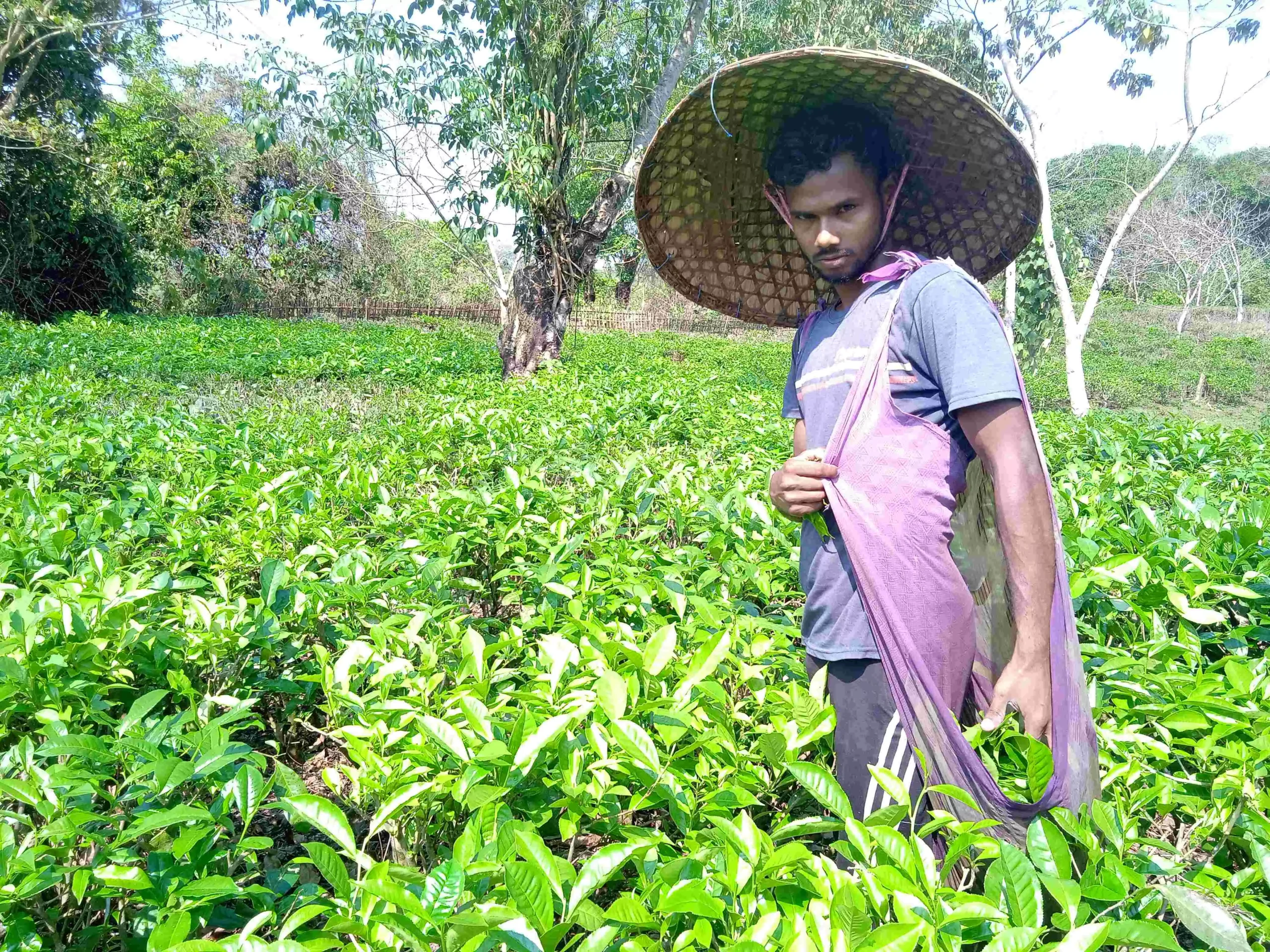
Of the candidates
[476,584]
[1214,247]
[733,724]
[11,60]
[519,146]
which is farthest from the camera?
[1214,247]

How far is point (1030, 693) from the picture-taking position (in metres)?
1.21

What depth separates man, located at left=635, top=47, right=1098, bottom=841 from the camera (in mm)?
1214

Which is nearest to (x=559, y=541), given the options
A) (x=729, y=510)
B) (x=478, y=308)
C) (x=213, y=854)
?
(x=729, y=510)

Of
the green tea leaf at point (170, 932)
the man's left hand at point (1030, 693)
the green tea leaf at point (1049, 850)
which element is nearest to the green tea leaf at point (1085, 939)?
the green tea leaf at point (1049, 850)

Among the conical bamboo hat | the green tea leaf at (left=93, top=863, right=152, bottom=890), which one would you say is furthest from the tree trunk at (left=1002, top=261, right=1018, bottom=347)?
the green tea leaf at (left=93, top=863, right=152, bottom=890)

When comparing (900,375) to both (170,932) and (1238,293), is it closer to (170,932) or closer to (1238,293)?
(170,932)

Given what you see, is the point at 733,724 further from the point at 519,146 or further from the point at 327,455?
the point at 519,146

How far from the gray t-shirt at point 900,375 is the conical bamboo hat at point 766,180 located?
0.41 m

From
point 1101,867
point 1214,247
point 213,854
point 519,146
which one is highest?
point 1214,247

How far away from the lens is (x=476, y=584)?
2121 mm

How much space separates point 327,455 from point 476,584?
1689mm

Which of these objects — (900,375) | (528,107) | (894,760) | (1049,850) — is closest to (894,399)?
(900,375)

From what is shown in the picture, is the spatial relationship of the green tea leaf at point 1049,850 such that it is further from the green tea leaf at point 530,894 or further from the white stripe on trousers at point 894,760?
the green tea leaf at point 530,894

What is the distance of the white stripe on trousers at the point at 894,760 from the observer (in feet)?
4.22
